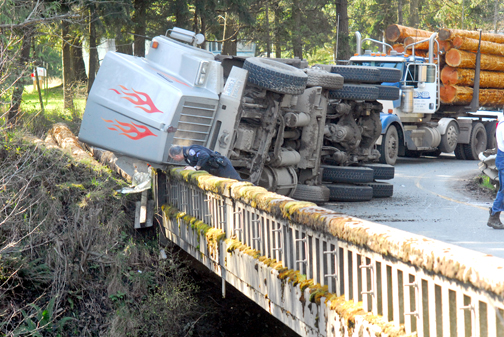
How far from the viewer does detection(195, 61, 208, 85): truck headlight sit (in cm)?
865

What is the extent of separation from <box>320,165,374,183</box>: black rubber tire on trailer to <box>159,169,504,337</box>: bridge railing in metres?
4.90

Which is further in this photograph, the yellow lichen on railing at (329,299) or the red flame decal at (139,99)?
the red flame decal at (139,99)

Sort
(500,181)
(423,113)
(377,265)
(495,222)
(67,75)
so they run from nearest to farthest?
(377,265) < (500,181) < (495,222) < (423,113) < (67,75)

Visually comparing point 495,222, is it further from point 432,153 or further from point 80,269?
point 432,153

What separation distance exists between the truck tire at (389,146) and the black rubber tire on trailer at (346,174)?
18.1ft

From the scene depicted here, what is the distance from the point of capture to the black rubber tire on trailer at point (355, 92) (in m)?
10.8

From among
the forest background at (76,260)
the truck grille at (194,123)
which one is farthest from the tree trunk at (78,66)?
the truck grille at (194,123)

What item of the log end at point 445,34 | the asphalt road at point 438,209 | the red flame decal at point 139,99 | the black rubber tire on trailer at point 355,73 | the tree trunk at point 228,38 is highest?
the tree trunk at point 228,38

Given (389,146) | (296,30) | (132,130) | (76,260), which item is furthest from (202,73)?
(296,30)

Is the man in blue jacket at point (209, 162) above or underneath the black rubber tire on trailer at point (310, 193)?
above

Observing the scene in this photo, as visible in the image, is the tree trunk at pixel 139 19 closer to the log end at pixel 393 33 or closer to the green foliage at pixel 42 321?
the log end at pixel 393 33

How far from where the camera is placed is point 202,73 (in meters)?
8.68

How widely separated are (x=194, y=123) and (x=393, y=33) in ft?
41.1

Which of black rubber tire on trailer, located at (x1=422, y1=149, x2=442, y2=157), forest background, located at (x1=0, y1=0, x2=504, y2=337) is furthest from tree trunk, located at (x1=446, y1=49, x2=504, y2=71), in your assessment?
forest background, located at (x1=0, y1=0, x2=504, y2=337)
